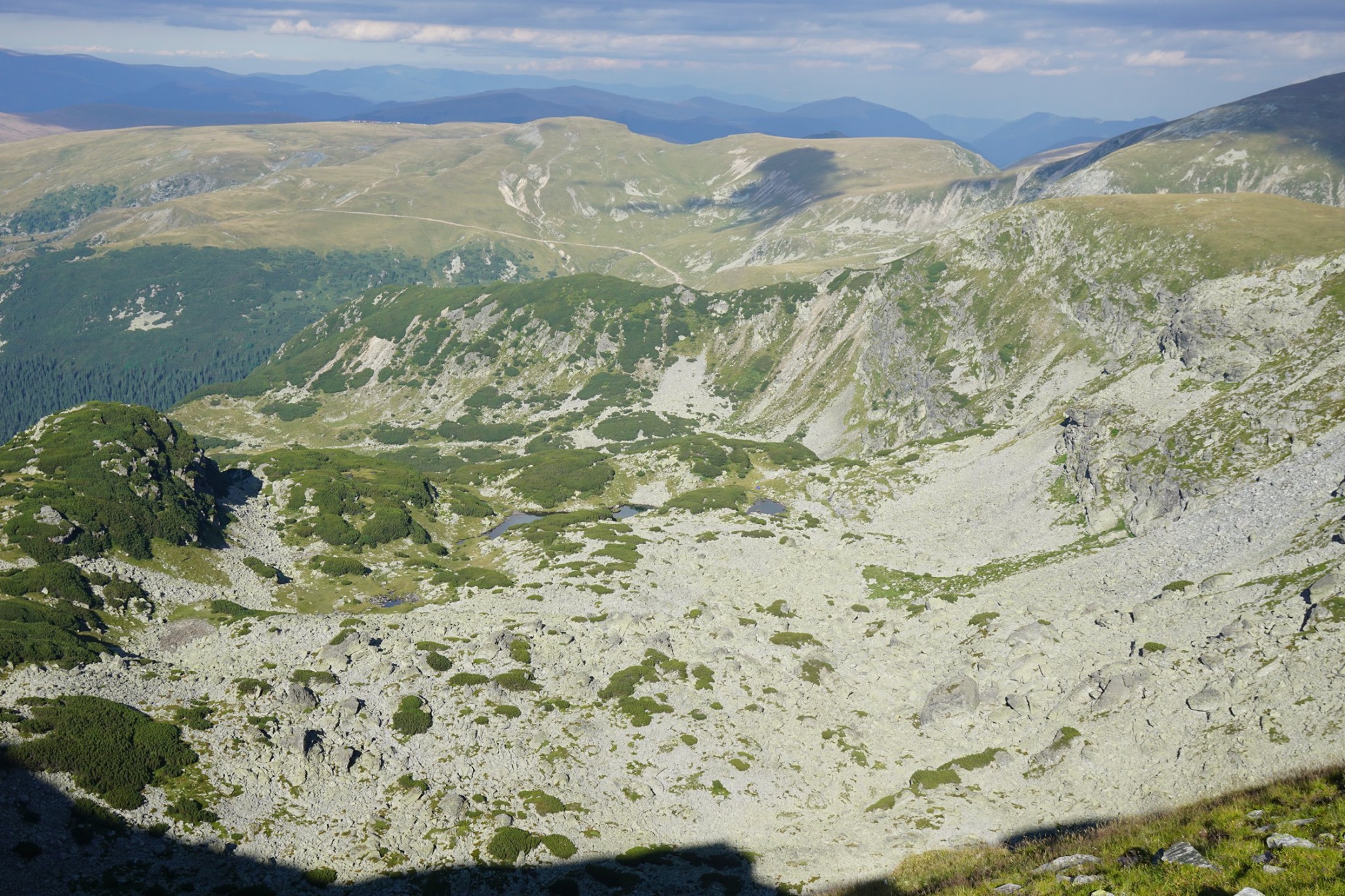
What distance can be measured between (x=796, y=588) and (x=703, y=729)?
108 ft

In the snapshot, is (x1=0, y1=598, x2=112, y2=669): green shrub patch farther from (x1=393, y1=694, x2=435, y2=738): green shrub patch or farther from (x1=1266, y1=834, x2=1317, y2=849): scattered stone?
(x1=1266, y1=834, x2=1317, y2=849): scattered stone

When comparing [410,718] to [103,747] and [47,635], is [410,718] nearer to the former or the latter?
[103,747]

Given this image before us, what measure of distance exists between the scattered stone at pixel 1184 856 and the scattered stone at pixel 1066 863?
3.98 m

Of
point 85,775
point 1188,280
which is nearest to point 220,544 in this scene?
point 85,775

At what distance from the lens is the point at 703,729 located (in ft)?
206

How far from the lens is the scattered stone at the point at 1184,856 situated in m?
25.3

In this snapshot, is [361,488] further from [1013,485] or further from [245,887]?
[1013,485]

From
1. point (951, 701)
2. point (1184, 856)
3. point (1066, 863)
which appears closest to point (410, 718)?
point (951, 701)

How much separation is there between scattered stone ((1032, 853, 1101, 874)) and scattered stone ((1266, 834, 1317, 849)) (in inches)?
244

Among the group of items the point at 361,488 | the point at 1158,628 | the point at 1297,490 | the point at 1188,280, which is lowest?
the point at 361,488

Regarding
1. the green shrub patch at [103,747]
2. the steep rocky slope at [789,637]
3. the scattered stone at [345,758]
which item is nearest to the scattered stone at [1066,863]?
the steep rocky slope at [789,637]

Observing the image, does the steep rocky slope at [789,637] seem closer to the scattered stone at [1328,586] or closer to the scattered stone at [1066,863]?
the scattered stone at [1328,586]

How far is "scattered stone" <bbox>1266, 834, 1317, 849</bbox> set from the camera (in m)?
24.7

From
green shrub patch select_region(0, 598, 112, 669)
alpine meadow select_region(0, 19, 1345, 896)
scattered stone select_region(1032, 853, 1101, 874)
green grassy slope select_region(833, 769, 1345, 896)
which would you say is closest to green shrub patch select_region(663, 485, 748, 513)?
alpine meadow select_region(0, 19, 1345, 896)
